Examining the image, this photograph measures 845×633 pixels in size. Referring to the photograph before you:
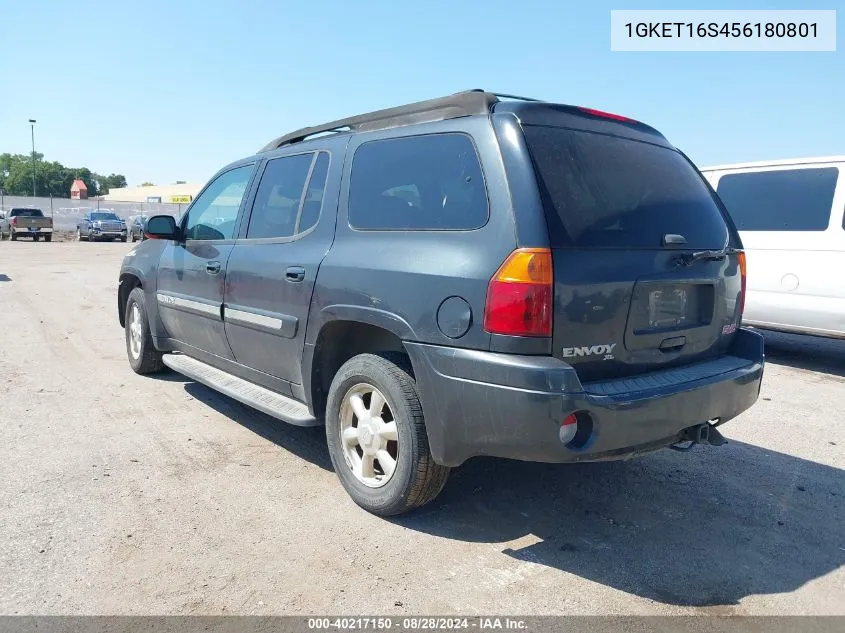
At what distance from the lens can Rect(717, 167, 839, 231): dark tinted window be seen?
684 cm

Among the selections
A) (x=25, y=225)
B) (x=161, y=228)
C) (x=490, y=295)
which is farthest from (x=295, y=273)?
(x=25, y=225)

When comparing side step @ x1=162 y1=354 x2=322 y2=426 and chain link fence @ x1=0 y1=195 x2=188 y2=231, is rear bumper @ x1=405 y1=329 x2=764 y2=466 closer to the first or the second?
side step @ x1=162 y1=354 x2=322 y2=426

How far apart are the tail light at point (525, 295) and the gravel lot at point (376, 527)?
42.5 inches

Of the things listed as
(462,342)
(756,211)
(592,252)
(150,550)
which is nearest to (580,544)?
(462,342)

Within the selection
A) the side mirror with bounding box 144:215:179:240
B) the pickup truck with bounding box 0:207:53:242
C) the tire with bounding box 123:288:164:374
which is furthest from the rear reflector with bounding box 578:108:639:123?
the pickup truck with bounding box 0:207:53:242

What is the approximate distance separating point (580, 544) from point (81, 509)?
2.49 metres

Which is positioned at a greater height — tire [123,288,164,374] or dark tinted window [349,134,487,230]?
dark tinted window [349,134,487,230]

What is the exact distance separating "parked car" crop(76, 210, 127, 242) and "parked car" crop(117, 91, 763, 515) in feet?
116

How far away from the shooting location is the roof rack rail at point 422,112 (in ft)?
10.2

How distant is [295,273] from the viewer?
374 cm

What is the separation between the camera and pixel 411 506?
324 centimetres

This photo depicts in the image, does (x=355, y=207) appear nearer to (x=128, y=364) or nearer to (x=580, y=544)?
(x=580, y=544)

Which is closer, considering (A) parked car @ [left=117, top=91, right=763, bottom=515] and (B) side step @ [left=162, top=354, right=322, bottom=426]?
(A) parked car @ [left=117, top=91, right=763, bottom=515]

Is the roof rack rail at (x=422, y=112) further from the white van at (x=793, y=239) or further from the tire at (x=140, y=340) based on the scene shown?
the white van at (x=793, y=239)
